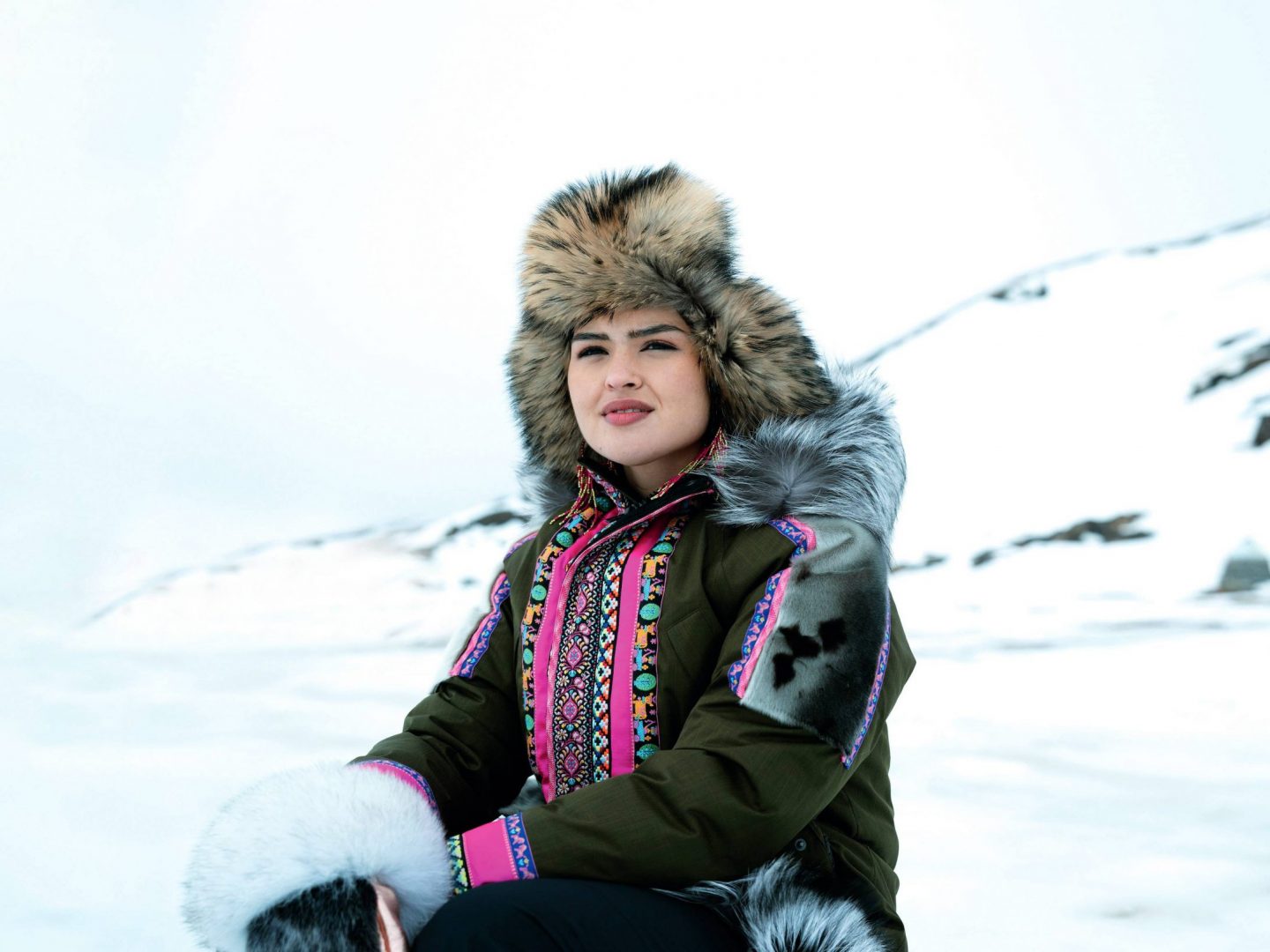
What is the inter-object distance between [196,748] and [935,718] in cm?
183

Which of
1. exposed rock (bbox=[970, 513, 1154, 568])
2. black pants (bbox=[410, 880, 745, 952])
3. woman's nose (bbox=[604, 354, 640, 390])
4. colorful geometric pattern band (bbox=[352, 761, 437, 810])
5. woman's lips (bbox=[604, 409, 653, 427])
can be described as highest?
woman's nose (bbox=[604, 354, 640, 390])

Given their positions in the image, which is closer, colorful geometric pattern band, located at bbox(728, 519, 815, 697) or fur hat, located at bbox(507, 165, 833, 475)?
colorful geometric pattern band, located at bbox(728, 519, 815, 697)

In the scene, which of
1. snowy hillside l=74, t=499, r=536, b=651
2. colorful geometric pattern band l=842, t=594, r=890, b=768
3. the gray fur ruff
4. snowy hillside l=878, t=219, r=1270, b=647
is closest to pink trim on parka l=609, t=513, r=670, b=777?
the gray fur ruff

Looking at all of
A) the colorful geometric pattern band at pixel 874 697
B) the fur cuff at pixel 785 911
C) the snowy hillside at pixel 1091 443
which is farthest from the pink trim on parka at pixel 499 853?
the snowy hillside at pixel 1091 443

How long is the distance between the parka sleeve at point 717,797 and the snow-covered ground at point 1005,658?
46 centimetres

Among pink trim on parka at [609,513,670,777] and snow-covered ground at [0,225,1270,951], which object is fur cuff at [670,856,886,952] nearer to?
pink trim on parka at [609,513,670,777]

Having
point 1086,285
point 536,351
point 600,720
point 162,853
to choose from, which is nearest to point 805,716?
point 600,720

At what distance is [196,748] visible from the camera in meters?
2.77

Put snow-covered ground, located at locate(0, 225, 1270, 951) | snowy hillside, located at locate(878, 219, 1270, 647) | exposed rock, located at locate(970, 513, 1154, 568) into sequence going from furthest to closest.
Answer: exposed rock, located at locate(970, 513, 1154, 568), snowy hillside, located at locate(878, 219, 1270, 647), snow-covered ground, located at locate(0, 225, 1270, 951)

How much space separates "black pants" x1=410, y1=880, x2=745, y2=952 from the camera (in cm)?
87

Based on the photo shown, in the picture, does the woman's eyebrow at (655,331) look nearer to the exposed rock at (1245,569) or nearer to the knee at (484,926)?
the knee at (484,926)

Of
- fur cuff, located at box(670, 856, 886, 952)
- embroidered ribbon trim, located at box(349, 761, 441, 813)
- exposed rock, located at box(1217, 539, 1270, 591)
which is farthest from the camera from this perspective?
exposed rock, located at box(1217, 539, 1270, 591)

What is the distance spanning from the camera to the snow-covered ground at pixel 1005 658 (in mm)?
1816

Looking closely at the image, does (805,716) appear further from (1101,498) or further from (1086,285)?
(1086,285)
